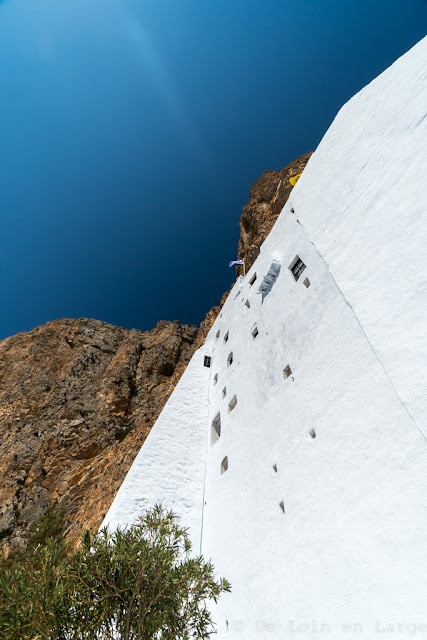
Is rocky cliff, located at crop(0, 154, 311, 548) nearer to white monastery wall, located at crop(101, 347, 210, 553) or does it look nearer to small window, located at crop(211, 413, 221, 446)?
white monastery wall, located at crop(101, 347, 210, 553)

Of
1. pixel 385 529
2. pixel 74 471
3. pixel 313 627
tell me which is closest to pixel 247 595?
pixel 313 627

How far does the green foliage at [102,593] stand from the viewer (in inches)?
162

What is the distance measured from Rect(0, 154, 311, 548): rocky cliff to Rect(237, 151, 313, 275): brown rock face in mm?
96

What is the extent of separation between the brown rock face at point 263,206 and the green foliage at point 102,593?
1678 cm

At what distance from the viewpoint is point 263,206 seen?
2269 centimetres

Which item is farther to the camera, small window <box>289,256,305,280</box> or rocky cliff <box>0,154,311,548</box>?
rocky cliff <box>0,154,311,548</box>

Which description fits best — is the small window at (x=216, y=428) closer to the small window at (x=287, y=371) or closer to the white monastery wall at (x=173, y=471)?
the white monastery wall at (x=173, y=471)

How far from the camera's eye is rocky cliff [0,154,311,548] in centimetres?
1392

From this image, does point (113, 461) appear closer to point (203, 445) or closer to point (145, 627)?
point (203, 445)

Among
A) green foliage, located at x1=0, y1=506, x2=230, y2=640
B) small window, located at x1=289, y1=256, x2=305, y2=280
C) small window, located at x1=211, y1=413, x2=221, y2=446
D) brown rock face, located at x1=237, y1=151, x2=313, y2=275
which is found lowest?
green foliage, located at x1=0, y1=506, x2=230, y2=640

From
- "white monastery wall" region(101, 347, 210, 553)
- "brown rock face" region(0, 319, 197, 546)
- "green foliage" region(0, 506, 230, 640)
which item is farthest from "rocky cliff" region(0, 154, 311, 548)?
"green foliage" region(0, 506, 230, 640)

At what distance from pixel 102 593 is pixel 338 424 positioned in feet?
15.4

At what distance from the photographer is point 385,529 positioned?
4.03 metres

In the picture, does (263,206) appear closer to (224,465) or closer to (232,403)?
(232,403)
